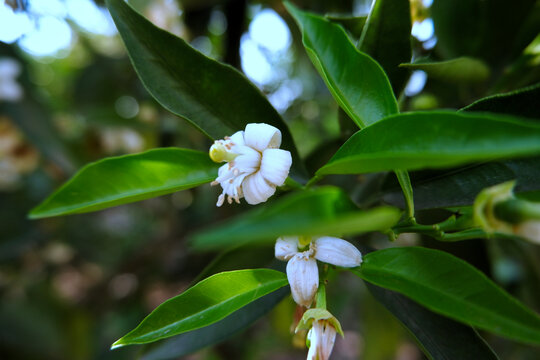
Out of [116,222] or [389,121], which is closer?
[389,121]

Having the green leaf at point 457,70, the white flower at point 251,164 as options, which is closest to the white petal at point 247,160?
the white flower at point 251,164

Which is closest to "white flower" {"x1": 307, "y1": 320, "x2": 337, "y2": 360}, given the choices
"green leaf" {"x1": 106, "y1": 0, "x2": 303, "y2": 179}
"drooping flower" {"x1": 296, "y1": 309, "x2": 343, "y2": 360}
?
"drooping flower" {"x1": 296, "y1": 309, "x2": 343, "y2": 360}

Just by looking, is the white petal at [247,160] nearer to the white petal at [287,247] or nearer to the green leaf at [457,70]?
the white petal at [287,247]

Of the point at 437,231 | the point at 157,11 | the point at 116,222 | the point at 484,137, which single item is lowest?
the point at 116,222

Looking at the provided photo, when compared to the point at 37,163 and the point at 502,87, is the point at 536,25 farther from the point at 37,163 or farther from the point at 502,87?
the point at 37,163

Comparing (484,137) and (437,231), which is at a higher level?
(484,137)

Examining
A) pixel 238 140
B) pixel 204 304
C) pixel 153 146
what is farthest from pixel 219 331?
pixel 153 146

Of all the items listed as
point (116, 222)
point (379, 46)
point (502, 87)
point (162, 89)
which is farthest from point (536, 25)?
point (116, 222)

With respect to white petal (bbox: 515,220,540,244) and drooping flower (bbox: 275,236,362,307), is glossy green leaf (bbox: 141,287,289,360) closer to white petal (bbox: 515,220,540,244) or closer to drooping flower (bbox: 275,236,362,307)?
drooping flower (bbox: 275,236,362,307)
